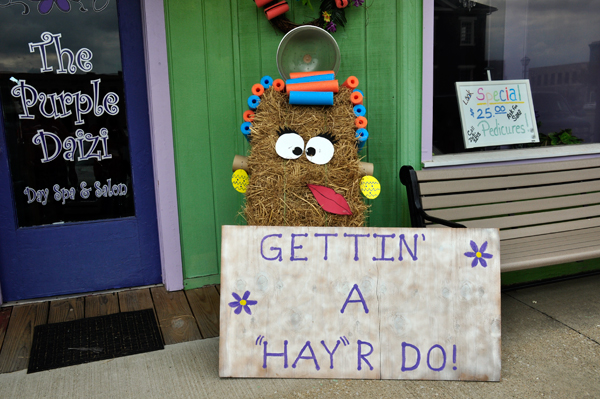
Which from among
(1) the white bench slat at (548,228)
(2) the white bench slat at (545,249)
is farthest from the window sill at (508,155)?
(2) the white bench slat at (545,249)

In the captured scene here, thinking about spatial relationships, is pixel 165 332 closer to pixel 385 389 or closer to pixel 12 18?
pixel 385 389

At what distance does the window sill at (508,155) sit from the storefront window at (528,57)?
0.07 metres

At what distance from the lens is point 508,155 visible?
3117 mm

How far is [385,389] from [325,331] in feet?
1.15

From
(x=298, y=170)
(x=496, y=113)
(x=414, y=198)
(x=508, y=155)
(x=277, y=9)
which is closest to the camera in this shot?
(x=298, y=170)

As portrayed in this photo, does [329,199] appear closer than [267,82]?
Yes

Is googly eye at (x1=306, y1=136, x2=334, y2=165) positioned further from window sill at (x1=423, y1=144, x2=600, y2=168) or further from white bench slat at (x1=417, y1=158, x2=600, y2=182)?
window sill at (x1=423, y1=144, x2=600, y2=168)

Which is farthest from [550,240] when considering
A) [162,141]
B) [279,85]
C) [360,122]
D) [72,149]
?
[72,149]

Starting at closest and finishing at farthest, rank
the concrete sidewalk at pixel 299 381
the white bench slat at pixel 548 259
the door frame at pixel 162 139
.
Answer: the concrete sidewalk at pixel 299 381, the white bench slat at pixel 548 259, the door frame at pixel 162 139

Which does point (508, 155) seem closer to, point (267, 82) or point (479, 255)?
point (479, 255)

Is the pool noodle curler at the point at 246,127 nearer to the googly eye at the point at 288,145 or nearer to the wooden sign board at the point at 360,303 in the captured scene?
the googly eye at the point at 288,145

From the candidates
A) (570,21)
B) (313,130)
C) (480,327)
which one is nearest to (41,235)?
(313,130)

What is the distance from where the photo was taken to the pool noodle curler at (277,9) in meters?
2.67

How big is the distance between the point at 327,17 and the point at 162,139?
1.25m
